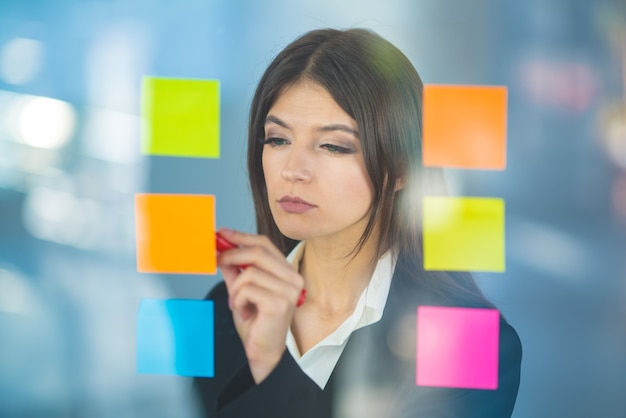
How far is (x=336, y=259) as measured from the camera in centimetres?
110

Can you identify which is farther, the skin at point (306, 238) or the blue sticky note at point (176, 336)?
Answer: the blue sticky note at point (176, 336)

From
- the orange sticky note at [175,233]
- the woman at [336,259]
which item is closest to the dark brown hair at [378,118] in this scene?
the woman at [336,259]

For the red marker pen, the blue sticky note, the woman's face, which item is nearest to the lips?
the woman's face

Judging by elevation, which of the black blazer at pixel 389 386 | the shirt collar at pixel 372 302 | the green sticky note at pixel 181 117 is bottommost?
the black blazer at pixel 389 386

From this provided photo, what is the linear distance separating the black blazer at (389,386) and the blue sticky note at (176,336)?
0.08 meters

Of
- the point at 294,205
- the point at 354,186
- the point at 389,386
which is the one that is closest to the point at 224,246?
the point at 294,205

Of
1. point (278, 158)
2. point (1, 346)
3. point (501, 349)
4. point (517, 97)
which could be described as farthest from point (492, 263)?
point (1, 346)

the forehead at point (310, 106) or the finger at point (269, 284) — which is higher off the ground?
the forehead at point (310, 106)

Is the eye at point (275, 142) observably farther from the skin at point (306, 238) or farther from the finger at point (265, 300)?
the finger at point (265, 300)

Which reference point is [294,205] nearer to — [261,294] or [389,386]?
[261,294]

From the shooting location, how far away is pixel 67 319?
1174 millimetres

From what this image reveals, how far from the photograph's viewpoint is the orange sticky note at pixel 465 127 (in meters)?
1.04

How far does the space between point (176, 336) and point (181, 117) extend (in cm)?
38

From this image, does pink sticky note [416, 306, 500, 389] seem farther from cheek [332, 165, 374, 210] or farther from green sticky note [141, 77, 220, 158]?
green sticky note [141, 77, 220, 158]
